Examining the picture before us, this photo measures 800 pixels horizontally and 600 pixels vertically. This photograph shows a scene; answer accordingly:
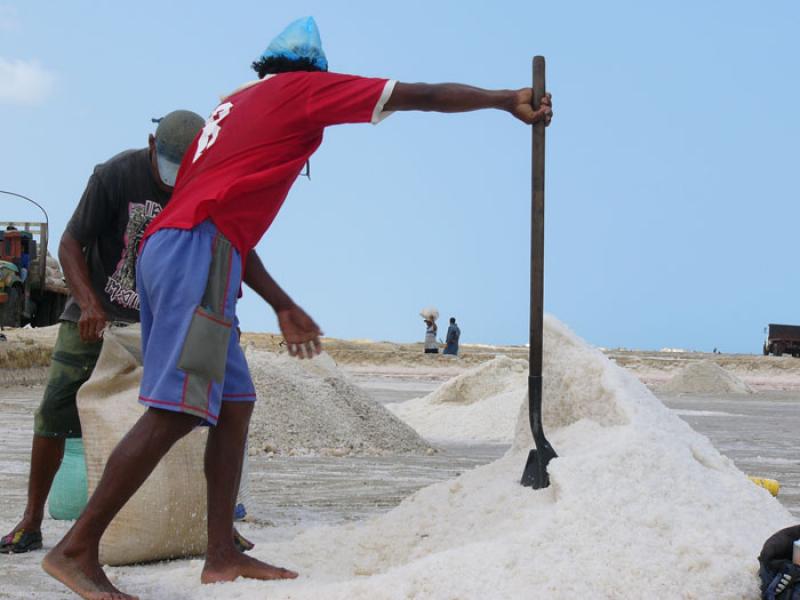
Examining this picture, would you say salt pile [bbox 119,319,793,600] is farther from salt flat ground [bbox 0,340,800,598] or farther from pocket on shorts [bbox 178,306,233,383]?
pocket on shorts [bbox 178,306,233,383]

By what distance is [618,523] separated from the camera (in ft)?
8.39

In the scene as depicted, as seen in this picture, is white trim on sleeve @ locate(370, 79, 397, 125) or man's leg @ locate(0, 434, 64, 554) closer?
white trim on sleeve @ locate(370, 79, 397, 125)

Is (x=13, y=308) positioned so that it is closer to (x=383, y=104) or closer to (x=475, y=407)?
(x=475, y=407)

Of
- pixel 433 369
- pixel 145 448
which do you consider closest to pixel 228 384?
pixel 145 448

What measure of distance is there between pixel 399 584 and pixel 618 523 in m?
0.57

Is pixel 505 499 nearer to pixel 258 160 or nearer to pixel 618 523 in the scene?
pixel 618 523

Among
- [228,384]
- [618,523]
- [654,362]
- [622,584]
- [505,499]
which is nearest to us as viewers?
[622,584]

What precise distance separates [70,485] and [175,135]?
147 cm

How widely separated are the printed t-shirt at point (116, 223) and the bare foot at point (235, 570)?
1.03m

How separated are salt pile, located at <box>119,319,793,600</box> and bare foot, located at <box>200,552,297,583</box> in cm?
4

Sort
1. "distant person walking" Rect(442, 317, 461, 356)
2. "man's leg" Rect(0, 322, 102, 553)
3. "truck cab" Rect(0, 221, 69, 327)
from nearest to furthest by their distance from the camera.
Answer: "man's leg" Rect(0, 322, 102, 553) → "truck cab" Rect(0, 221, 69, 327) → "distant person walking" Rect(442, 317, 461, 356)

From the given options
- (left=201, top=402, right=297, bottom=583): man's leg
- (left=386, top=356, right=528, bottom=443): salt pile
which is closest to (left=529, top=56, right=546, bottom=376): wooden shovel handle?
(left=201, top=402, right=297, bottom=583): man's leg

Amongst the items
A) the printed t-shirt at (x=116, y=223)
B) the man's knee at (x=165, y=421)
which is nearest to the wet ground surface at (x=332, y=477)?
the man's knee at (x=165, y=421)

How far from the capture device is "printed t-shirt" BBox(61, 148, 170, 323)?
3367 millimetres
